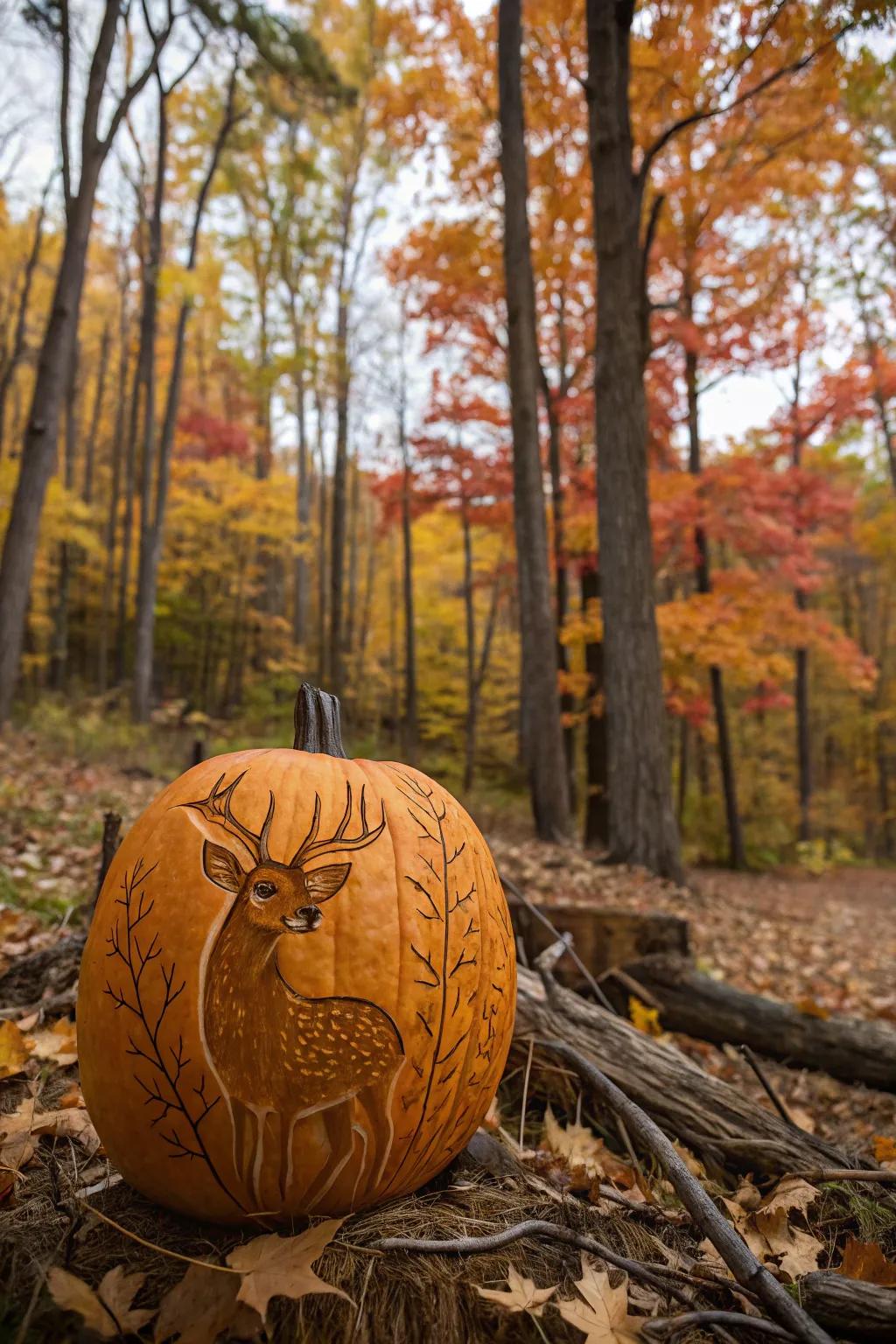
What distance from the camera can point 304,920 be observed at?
128 cm

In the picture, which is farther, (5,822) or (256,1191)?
(5,822)

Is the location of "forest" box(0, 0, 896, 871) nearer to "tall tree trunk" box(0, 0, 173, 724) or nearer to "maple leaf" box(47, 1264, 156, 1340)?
"tall tree trunk" box(0, 0, 173, 724)

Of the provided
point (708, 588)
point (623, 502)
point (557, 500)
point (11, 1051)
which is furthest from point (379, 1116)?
point (708, 588)

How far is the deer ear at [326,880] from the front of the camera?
51.6 inches

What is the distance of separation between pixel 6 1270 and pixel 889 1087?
2.68 metres

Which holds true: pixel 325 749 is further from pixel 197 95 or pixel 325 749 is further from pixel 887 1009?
pixel 197 95

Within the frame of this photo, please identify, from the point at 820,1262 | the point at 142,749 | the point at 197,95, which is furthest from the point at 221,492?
the point at 820,1262

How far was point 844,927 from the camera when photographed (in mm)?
8625

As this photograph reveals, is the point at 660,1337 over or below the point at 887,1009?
over

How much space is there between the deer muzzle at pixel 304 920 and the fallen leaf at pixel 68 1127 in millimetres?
839

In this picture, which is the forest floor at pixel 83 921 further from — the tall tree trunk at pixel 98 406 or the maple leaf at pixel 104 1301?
the tall tree trunk at pixel 98 406

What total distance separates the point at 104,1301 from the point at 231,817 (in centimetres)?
73

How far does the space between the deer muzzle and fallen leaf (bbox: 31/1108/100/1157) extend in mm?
839

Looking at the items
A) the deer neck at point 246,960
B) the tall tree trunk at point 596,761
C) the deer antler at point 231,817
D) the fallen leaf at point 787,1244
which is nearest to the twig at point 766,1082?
the fallen leaf at point 787,1244
